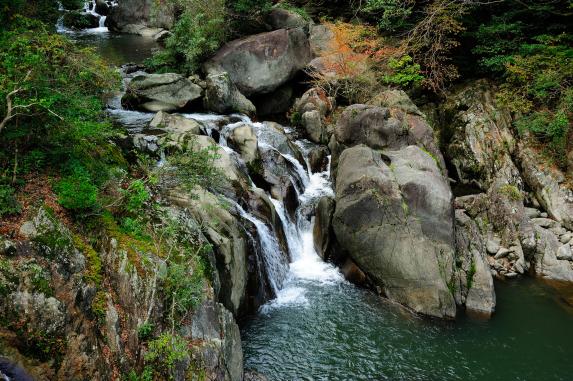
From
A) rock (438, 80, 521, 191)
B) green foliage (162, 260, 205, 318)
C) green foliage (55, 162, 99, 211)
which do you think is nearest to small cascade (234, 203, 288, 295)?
green foliage (162, 260, 205, 318)

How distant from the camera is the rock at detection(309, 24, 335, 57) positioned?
24.2 metres

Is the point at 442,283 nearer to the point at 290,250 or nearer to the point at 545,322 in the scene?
the point at 545,322

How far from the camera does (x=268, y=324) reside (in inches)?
458

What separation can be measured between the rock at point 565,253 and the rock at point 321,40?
15.4m

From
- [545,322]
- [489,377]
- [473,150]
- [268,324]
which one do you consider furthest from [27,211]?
[473,150]

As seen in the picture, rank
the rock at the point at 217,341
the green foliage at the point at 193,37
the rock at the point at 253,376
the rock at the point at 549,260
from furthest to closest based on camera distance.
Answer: the green foliage at the point at 193,37 < the rock at the point at 549,260 < the rock at the point at 253,376 < the rock at the point at 217,341

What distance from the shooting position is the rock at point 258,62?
71.4 ft

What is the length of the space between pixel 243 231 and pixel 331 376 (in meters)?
4.67

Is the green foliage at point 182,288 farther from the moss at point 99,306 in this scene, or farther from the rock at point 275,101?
the rock at point 275,101

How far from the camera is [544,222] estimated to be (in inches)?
633

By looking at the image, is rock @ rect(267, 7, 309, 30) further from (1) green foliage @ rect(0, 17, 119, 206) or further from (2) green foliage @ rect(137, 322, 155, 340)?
(2) green foliage @ rect(137, 322, 155, 340)

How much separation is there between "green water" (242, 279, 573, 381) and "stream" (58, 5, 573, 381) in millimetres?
28

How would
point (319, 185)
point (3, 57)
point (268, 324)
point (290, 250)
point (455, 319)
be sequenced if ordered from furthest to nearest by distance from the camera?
point (319, 185)
point (290, 250)
point (455, 319)
point (268, 324)
point (3, 57)

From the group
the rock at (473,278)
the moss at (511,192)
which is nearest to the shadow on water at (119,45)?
the moss at (511,192)
